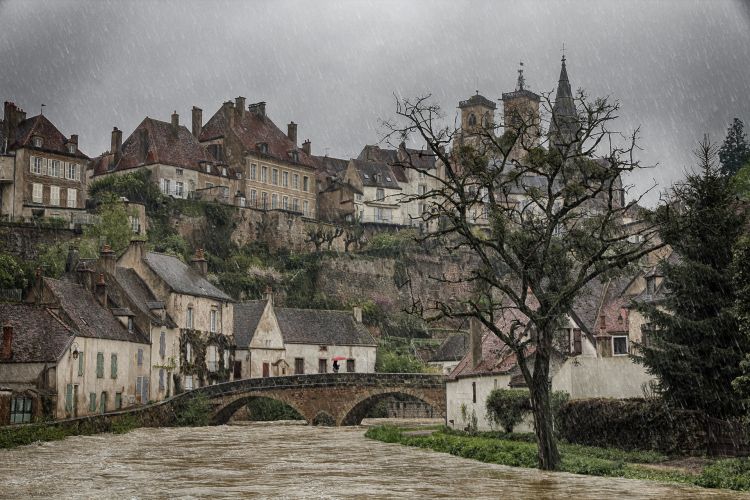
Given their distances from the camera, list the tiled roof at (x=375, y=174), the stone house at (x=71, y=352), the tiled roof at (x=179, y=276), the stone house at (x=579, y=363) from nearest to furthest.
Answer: the stone house at (x=579, y=363) → the stone house at (x=71, y=352) → the tiled roof at (x=179, y=276) → the tiled roof at (x=375, y=174)

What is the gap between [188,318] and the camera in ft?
202

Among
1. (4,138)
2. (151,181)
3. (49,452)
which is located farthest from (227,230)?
(49,452)

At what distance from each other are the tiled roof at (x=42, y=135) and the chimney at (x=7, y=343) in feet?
101

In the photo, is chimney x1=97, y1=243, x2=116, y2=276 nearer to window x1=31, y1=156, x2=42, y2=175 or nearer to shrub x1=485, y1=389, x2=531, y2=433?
window x1=31, y1=156, x2=42, y2=175

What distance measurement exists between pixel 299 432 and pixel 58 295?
493 inches

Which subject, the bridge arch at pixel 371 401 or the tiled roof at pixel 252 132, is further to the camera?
the tiled roof at pixel 252 132

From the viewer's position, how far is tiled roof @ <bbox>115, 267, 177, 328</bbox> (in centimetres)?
5644

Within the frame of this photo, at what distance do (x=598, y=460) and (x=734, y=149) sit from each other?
66724 millimetres

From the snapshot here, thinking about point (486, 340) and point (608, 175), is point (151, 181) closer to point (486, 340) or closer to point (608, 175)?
point (486, 340)

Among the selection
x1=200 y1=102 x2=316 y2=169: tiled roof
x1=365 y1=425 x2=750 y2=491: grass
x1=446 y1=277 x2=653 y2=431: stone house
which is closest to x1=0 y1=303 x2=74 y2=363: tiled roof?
x1=365 y1=425 x2=750 y2=491: grass

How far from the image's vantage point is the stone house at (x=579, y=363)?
37.7 meters

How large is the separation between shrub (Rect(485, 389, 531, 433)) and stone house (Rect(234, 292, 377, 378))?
3047 cm

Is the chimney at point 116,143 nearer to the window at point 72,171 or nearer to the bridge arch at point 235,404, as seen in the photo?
the window at point 72,171

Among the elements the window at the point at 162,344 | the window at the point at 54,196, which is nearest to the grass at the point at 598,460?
the window at the point at 162,344
